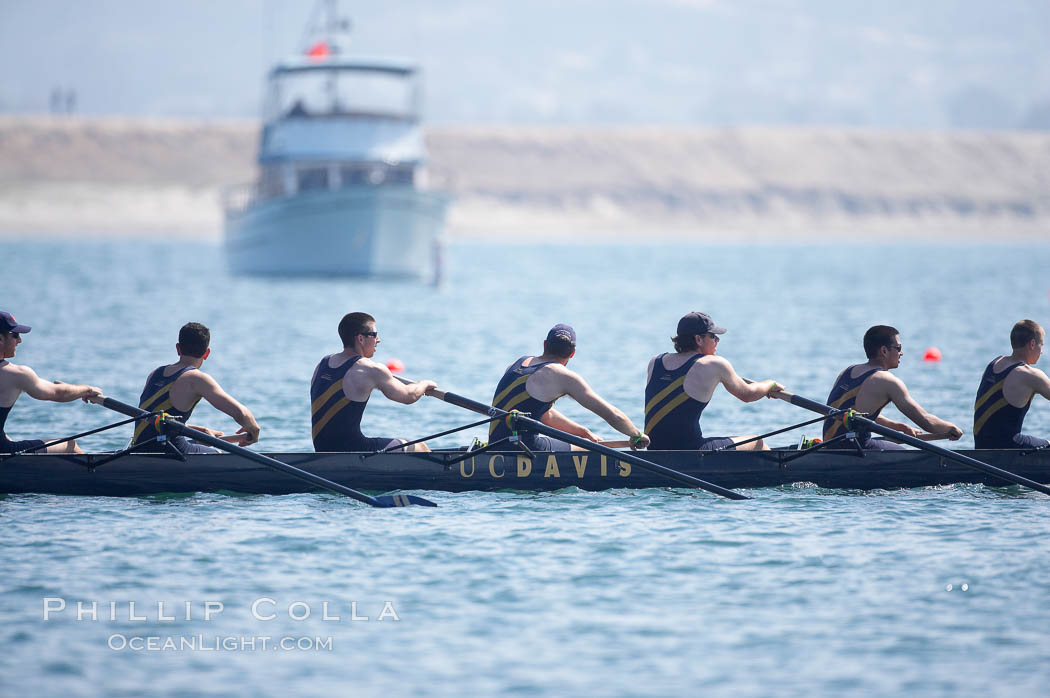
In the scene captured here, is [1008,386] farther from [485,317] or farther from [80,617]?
[485,317]

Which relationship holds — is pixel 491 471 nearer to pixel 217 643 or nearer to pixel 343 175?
pixel 217 643

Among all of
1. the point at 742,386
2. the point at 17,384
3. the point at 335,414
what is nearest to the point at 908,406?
the point at 742,386

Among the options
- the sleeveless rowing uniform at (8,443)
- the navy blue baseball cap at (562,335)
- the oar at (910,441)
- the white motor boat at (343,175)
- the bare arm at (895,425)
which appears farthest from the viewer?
the white motor boat at (343,175)

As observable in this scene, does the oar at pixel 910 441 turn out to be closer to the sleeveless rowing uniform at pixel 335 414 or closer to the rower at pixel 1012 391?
the rower at pixel 1012 391

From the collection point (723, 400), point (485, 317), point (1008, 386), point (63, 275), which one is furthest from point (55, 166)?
point (1008, 386)

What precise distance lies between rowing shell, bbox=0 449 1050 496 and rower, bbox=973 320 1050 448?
33cm

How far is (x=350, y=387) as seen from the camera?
12.9m

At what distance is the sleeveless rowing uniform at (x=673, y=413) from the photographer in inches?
516

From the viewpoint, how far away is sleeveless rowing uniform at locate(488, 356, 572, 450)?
1324cm

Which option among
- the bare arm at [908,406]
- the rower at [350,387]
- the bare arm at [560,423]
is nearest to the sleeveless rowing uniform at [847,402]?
the bare arm at [908,406]

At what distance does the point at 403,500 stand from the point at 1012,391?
A: 19.1ft

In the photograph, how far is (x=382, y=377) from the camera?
1286 cm

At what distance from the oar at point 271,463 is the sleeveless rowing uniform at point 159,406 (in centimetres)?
14

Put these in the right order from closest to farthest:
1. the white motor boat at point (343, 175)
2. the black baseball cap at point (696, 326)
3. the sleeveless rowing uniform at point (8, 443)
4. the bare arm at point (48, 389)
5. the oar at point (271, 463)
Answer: the bare arm at point (48, 389) < the oar at point (271, 463) < the sleeveless rowing uniform at point (8, 443) < the black baseball cap at point (696, 326) < the white motor boat at point (343, 175)
